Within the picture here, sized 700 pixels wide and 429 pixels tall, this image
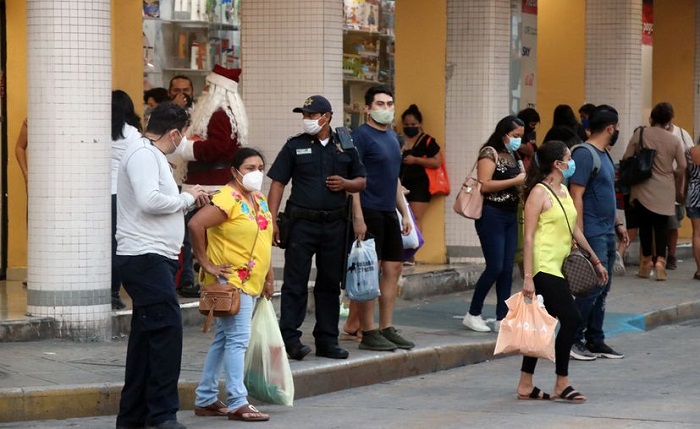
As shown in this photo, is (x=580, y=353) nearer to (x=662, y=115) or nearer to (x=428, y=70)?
(x=428, y=70)

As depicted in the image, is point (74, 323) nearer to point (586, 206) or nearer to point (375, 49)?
point (586, 206)

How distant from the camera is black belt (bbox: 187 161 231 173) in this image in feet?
39.5

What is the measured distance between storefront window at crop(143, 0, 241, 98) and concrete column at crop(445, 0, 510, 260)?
2529 mm

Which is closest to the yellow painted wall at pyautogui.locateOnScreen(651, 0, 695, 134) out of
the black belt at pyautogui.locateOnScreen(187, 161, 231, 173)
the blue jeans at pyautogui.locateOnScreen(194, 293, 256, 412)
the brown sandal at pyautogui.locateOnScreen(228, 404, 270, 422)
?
the black belt at pyautogui.locateOnScreen(187, 161, 231, 173)

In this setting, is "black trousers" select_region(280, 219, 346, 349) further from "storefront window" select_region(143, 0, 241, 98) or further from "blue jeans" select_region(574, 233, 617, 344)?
"storefront window" select_region(143, 0, 241, 98)

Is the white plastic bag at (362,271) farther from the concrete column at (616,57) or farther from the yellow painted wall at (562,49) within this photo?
the concrete column at (616,57)

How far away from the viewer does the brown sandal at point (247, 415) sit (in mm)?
8875

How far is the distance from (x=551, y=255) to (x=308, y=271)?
73.4 inches

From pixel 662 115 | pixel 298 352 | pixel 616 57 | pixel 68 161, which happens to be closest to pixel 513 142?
pixel 298 352

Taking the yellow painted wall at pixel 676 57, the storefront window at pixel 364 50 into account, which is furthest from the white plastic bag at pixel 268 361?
the yellow painted wall at pixel 676 57

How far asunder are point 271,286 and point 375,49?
23.9ft

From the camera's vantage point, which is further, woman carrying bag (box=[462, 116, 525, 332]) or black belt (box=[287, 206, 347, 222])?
woman carrying bag (box=[462, 116, 525, 332])

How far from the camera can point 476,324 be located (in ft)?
41.3

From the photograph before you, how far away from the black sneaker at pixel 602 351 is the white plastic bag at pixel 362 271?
2152 mm
